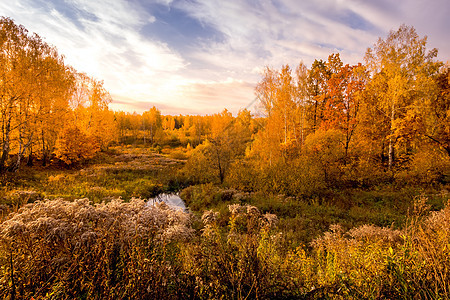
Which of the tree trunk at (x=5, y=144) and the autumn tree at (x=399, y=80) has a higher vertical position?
the autumn tree at (x=399, y=80)

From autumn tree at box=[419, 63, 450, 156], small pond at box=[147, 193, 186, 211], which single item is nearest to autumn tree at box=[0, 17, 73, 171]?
small pond at box=[147, 193, 186, 211]

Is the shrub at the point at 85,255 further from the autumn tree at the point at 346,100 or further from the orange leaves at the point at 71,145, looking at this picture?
the orange leaves at the point at 71,145

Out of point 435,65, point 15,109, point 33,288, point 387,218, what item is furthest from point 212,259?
point 435,65

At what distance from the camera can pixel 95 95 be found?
2802 cm

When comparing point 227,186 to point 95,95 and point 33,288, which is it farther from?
point 95,95

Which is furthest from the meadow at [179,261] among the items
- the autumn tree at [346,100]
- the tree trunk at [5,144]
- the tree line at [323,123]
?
the tree trunk at [5,144]

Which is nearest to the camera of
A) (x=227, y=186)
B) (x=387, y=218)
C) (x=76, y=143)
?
(x=387, y=218)

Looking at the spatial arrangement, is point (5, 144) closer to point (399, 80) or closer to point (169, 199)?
point (169, 199)

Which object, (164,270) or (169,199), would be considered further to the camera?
(169,199)

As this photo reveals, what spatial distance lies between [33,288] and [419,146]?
2448 centimetres

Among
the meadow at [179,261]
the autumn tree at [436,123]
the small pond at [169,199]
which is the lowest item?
the small pond at [169,199]

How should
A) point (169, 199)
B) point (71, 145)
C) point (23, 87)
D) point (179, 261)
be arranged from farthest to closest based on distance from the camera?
point (71, 145) → point (169, 199) → point (23, 87) → point (179, 261)

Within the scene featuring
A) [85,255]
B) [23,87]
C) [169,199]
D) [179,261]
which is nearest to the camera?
[85,255]

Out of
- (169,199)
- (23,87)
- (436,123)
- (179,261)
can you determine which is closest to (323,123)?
(436,123)
